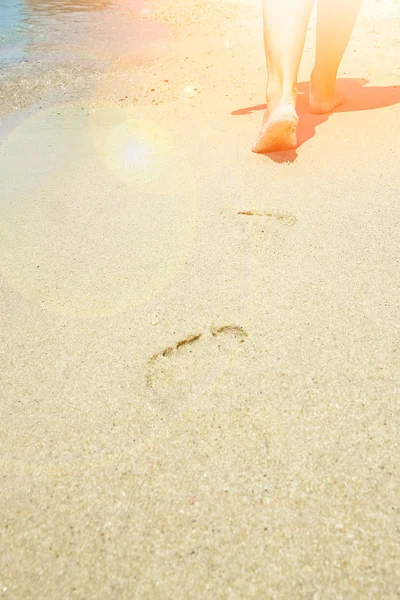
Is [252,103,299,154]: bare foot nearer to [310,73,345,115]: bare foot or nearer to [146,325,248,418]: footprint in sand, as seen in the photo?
[310,73,345,115]: bare foot

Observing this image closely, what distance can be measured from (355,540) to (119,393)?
1.65 ft

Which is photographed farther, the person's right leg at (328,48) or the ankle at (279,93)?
the person's right leg at (328,48)

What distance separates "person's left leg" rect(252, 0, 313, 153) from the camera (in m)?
1.76

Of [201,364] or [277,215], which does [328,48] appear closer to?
[277,215]

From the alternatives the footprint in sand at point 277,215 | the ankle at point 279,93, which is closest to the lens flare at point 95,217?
the footprint in sand at point 277,215

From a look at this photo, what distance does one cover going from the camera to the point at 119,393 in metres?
0.92

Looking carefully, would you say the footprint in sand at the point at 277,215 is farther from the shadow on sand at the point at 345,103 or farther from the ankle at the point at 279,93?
the ankle at the point at 279,93

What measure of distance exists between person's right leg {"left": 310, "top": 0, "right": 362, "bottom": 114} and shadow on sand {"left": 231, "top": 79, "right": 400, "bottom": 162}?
7 cm

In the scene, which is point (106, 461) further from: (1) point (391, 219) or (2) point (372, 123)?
(2) point (372, 123)

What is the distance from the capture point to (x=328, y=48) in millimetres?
2158

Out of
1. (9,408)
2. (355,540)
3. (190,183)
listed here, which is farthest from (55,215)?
(355,540)

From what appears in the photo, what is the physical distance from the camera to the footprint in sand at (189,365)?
91 cm

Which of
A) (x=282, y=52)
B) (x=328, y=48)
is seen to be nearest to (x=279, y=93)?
(x=282, y=52)

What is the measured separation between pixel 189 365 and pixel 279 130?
3.66 ft
